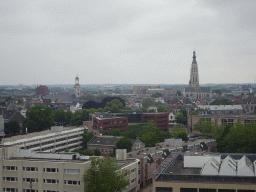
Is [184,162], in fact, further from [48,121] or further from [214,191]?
[48,121]

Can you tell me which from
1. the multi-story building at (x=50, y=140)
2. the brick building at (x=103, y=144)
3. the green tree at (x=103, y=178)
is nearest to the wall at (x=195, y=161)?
the green tree at (x=103, y=178)

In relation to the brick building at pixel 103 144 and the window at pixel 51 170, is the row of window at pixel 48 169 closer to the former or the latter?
the window at pixel 51 170

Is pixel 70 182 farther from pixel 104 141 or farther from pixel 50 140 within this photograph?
pixel 104 141

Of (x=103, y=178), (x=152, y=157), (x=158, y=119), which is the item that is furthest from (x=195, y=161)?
(x=158, y=119)

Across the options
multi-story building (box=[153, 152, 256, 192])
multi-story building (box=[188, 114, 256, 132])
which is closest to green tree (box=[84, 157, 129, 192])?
multi-story building (box=[153, 152, 256, 192])

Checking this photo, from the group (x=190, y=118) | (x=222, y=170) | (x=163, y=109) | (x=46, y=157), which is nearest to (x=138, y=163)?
(x=46, y=157)

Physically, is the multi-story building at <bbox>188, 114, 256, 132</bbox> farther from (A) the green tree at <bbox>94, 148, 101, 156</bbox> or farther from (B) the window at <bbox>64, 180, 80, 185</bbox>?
(B) the window at <bbox>64, 180, 80, 185</bbox>
